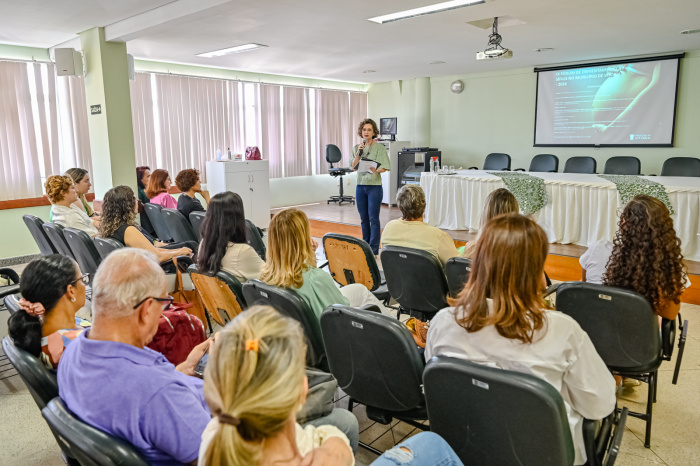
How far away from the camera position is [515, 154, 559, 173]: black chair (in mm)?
8250

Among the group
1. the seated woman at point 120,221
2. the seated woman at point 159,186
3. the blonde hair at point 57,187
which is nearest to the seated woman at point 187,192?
the seated woman at point 159,186

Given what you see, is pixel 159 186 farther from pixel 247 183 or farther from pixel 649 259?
pixel 649 259

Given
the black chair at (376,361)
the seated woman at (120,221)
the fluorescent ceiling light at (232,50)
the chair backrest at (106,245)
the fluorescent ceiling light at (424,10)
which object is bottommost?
the black chair at (376,361)

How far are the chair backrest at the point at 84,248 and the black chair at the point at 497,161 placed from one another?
6.95 meters

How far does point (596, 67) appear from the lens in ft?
26.8

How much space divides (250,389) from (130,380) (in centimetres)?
58

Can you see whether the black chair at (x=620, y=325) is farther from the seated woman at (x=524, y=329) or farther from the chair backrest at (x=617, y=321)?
the seated woman at (x=524, y=329)

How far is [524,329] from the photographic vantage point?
1434 millimetres

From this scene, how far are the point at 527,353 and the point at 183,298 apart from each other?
2.44 metres

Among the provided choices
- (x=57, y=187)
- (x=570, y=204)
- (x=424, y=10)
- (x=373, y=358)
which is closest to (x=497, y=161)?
(x=570, y=204)

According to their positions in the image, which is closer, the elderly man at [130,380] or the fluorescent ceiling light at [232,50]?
the elderly man at [130,380]

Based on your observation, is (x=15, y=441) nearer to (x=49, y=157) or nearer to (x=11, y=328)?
(x=11, y=328)

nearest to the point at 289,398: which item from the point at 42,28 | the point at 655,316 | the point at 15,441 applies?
the point at 655,316

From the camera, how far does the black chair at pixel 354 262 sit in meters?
3.24
